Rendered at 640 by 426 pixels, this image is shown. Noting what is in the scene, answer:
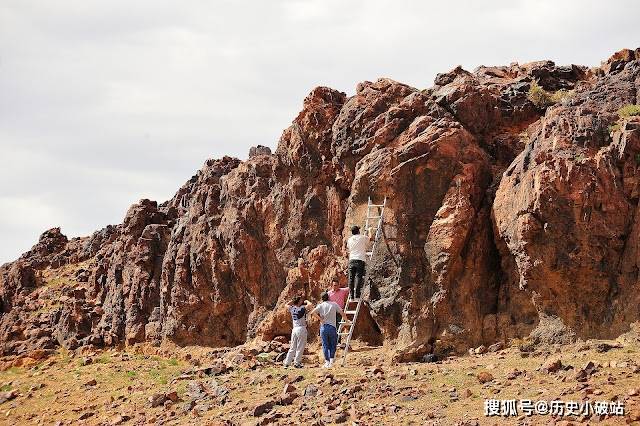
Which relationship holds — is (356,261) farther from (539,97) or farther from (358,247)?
(539,97)

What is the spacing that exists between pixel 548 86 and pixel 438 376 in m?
10.7

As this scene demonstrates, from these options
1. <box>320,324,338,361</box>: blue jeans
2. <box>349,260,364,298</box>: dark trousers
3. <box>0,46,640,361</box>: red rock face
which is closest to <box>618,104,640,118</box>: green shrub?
<box>0,46,640,361</box>: red rock face

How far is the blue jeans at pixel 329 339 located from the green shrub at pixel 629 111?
7.50m

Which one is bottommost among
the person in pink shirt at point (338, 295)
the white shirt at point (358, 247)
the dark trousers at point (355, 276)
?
the person in pink shirt at point (338, 295)

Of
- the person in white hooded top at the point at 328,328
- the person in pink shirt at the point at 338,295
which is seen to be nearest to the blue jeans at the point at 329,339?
the person in white hooded top at the point at 328,328

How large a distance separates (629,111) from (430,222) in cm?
471

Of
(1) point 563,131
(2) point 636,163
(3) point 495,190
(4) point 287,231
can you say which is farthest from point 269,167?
(2) point 636,163

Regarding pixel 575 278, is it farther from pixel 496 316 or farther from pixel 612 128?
pixel 612 128

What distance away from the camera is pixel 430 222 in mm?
15391

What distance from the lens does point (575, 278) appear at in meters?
13.2

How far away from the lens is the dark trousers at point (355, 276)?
1531 centimetres

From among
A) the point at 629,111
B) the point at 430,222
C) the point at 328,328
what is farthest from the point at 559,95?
the point at 328,328

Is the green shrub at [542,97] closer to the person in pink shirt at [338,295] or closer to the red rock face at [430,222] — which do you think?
the red rock face at [430,222]

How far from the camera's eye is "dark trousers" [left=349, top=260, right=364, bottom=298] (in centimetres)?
1531
